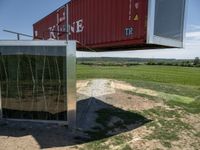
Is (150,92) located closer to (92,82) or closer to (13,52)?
(92,82)

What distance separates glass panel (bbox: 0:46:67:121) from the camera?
841cm

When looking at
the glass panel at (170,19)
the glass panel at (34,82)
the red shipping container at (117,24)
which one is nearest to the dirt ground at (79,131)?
the glass panel at (34,82)

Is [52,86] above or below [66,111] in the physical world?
above

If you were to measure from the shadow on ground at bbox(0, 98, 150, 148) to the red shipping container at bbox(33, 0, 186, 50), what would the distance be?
254 centimetres

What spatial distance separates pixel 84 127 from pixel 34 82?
6.90 ft

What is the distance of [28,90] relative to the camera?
344 inches

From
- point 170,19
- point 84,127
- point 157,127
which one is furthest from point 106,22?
point 157,127

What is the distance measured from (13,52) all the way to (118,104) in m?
5.09

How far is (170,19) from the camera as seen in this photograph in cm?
955

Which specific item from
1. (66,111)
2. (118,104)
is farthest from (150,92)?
(66,111)

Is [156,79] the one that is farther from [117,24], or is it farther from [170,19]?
[117,24]

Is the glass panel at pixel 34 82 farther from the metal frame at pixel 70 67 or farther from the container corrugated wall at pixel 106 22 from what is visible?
the container corrugated wall at pixel 106 22

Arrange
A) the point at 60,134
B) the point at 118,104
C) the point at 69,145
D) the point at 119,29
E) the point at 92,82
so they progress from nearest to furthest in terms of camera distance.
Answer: the point at 69,145 < the point at 60,134 < the point at 119,29 < the point at 118,104 < the point at 92,82

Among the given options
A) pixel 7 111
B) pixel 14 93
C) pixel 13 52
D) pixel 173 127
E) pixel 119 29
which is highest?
pixel 119 29
